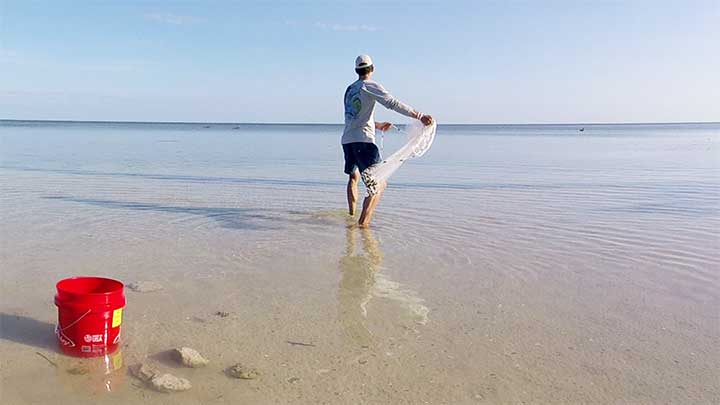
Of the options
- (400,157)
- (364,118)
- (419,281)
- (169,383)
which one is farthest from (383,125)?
(169,383)

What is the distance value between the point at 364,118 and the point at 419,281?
3.01m

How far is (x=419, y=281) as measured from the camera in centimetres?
500

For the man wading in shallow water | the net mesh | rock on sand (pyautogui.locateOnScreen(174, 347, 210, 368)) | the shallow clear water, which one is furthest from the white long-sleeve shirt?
rock on sand (pyautogui.locateOnScreen(174, 347, 210, 368))

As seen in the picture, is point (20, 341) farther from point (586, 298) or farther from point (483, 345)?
point (586, 298)

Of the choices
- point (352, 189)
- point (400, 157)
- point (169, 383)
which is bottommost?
point (169, 383)

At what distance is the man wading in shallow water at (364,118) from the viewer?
706cm

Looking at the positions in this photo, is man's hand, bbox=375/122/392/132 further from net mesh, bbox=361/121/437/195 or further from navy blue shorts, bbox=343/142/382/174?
Answer: navy blue shorts, bbox=343/142/382/174

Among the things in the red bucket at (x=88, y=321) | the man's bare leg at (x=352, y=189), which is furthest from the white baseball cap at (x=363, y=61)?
the red bucket at (x=88, y=321)

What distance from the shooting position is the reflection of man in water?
154 inches

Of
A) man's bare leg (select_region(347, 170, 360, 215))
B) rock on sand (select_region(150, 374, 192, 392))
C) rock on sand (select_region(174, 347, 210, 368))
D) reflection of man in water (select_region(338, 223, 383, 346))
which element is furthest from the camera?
man's bare leg (select_region(347, 170, 360, 215))

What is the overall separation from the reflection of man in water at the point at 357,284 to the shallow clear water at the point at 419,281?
0.06 feet

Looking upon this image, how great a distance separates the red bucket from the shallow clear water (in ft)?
0.66

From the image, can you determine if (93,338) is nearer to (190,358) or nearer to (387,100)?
(190,358)

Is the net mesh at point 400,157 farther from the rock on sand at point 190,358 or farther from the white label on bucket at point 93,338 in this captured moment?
the white label on bucket at point 93,338
